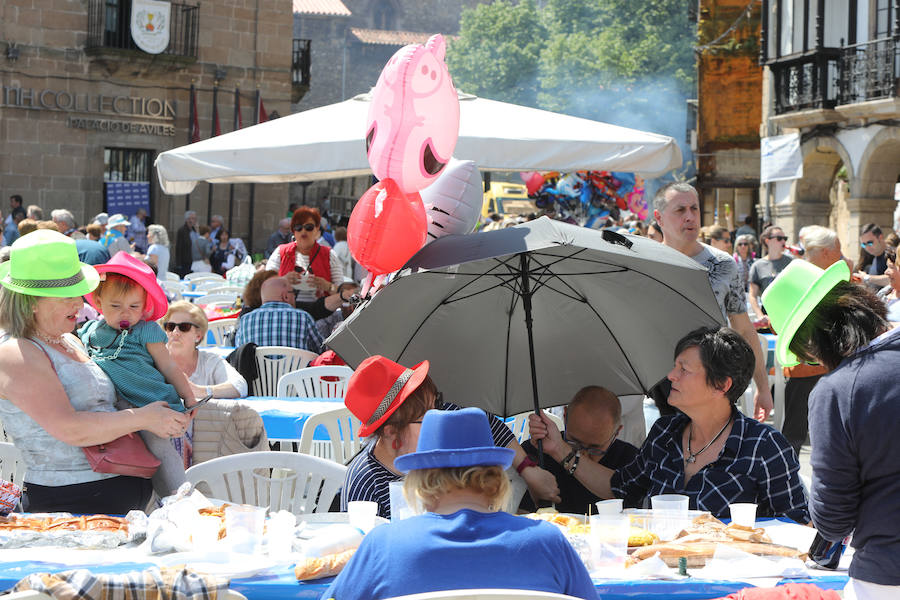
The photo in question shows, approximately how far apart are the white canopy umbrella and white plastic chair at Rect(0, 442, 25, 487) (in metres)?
2.94

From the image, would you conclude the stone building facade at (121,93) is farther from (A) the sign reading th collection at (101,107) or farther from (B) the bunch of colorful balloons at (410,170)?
(B) the bunch of colorful balloons at (410,170)

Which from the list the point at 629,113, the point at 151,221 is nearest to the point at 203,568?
the point at 151,221

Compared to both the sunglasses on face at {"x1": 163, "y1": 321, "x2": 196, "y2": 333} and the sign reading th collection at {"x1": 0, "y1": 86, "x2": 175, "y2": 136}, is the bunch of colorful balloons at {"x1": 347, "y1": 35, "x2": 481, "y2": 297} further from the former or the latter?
the sign reading th collection at {"x1": 0, "y1": 86, "x2": 175, "y2": 136}

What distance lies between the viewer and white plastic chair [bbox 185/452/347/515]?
4.32 meters

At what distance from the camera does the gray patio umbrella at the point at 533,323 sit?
487 cm

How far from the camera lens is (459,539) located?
8.65 ft

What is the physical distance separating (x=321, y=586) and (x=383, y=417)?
2.94ft

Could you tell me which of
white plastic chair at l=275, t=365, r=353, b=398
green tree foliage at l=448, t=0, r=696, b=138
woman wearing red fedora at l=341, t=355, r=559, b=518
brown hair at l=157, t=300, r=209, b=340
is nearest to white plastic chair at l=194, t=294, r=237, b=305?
white plastic chair at l=275, t=365, r=353, b=398

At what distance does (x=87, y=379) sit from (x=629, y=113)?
2113 inches

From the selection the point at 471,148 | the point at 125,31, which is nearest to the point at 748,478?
the point at 471,148

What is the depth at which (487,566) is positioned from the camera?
2592 millimetres

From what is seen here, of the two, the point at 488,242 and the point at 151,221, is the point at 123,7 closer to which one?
the point at 151,221

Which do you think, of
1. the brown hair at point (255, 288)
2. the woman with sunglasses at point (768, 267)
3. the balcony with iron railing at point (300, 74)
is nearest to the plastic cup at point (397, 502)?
the brown hair at point (255, 288)

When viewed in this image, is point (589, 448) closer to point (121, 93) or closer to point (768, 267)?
point (768, 267)
